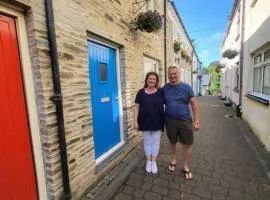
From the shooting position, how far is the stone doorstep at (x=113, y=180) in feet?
8.96

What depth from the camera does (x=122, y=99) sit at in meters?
4.23

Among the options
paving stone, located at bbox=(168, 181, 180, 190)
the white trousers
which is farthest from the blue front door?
paving stone, located at bbox=(168, 181, 180, 190)

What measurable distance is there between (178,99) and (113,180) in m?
1.66

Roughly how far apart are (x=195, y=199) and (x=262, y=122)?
316 centimetres

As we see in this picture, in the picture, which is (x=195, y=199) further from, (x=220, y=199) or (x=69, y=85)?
(x=69, y=85)

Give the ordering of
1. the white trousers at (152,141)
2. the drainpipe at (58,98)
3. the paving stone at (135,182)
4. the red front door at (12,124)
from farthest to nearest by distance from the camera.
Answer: the white trousers at (152,141)
the paving stone at (135,182)
the drainpipe at (58,98)
the red front door at (12,124)

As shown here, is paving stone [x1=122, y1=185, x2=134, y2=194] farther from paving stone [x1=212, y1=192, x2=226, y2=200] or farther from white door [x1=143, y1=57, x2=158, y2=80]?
white door [x1=143, y1=57, x2=158, y2=80]

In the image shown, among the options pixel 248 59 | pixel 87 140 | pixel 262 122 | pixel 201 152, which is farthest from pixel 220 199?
pixel 248 59

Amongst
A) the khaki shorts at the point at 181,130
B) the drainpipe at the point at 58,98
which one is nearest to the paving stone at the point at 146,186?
the khaki shorts at the point at 181,130

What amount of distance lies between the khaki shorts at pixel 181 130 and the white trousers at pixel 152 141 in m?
0.21

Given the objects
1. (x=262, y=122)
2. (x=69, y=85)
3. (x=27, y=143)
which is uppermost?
(x=69, y=85)

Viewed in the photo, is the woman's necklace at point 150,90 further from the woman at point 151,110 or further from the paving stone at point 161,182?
the paving stone at point 161,182

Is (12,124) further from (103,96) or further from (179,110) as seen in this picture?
(179,110)

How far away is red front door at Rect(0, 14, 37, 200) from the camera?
74.1 inches
